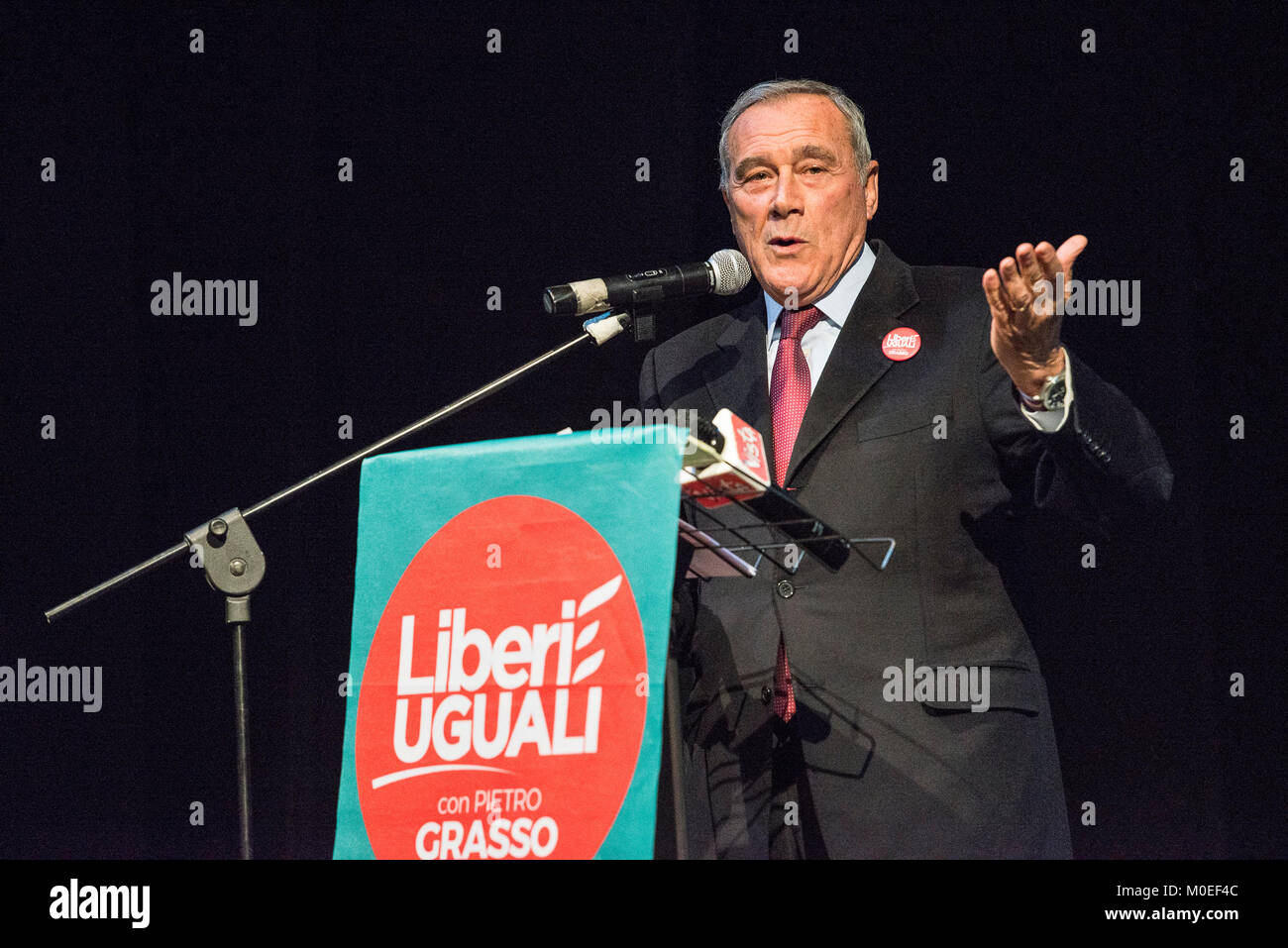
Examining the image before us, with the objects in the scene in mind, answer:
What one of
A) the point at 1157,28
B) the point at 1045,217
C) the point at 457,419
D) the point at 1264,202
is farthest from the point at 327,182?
the point at 1264,202

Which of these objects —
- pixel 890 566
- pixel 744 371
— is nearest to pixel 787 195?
pixel 744 371

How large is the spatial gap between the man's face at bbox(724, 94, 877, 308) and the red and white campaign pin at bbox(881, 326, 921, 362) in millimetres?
208

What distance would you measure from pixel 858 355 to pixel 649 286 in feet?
1.33

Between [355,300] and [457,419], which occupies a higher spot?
[355,300]

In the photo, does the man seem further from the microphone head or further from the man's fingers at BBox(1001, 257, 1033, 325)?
the microphone head

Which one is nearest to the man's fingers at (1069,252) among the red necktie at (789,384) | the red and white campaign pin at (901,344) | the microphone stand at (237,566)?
the red and white campaign pin at (901,344)

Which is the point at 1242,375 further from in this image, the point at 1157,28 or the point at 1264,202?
the point at 1157,28

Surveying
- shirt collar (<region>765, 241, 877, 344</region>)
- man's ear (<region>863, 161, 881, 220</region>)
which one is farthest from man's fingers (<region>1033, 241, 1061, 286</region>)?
man's ear (<region>863, 161, 881, 220</region>)

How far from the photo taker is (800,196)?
2359 mm

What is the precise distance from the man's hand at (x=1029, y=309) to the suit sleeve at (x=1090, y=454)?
7cm

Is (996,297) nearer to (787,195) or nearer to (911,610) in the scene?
(911,610)

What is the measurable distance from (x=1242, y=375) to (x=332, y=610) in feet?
6.87

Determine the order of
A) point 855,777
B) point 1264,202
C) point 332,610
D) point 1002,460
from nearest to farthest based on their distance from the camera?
point 855,777 < point 1002,460 < point 1264,202 < point 332,610

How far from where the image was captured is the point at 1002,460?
2.12 meters
